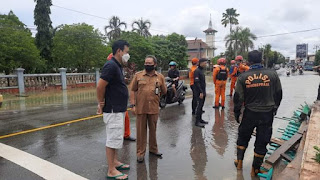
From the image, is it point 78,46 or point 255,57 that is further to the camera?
point 78,46

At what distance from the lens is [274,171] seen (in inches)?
138

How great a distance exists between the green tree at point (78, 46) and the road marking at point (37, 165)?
1612cm

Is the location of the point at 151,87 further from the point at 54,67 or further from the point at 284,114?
the point at 54,67

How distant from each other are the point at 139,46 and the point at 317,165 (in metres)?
23.2

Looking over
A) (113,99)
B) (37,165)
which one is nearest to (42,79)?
(37,165)

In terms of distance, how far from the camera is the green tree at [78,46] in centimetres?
2016

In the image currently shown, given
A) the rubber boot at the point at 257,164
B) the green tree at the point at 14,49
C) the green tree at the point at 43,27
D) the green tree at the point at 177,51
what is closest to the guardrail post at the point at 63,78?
the green tree at the point at 14,49

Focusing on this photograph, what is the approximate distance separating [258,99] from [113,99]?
1988mm

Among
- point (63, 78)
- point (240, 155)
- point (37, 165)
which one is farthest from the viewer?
point (63, 78)

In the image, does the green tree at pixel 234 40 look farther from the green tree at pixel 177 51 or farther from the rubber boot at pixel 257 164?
the rubber boot at pixel 257 164

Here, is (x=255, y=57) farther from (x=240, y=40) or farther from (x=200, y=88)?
(x=240, y=40)

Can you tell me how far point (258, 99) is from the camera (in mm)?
3623

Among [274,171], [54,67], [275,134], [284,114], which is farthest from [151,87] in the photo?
[54,67]

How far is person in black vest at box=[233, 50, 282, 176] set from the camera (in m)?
3.61
